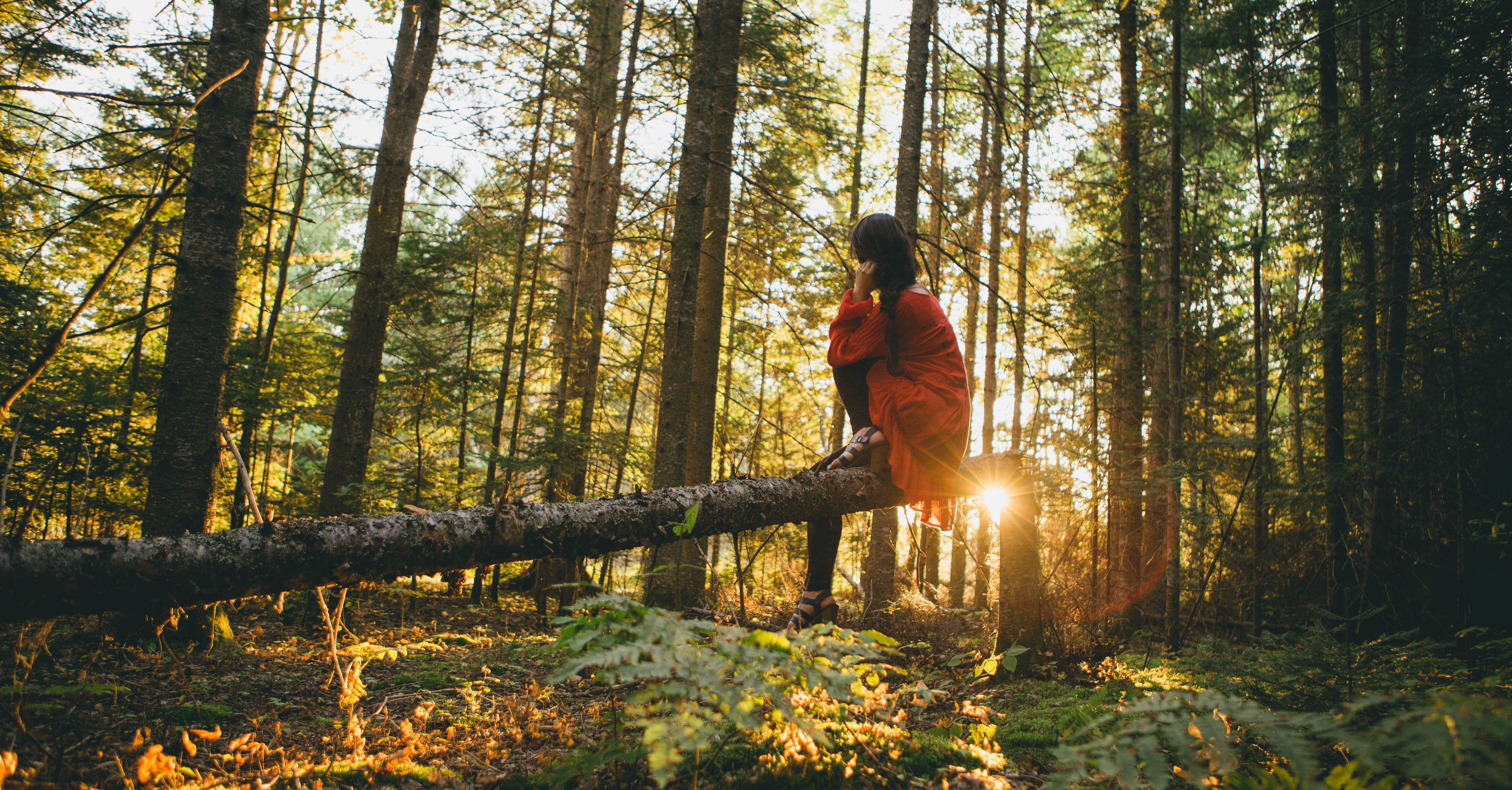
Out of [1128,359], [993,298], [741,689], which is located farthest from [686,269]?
[993,298]

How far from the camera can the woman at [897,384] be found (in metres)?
3.76

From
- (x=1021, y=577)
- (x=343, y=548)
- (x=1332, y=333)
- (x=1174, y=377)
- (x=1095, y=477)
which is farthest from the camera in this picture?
(x=1095, y=477)

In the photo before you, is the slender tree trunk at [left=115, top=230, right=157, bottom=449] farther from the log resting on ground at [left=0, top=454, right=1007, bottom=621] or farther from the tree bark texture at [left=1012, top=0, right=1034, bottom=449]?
the tree bark texture at [left=1012, top=0, right=1034, bottom=449]

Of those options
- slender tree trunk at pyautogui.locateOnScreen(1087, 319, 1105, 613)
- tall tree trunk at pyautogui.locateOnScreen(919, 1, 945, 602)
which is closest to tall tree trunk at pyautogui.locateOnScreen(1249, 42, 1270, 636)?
slender tree trunk at pyautogui.locateOnScreen(1087, 319, 1105, 613)

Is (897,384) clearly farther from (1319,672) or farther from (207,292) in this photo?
(207,292)

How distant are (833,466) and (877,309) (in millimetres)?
1026

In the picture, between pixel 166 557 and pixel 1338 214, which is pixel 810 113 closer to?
pixel 1338 214

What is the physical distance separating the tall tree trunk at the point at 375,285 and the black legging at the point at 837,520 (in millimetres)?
5563

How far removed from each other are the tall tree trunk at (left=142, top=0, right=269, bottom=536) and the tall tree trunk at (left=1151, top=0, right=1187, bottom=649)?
8.75 metres

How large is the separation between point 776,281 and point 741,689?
10.5 m

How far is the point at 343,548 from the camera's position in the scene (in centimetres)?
240

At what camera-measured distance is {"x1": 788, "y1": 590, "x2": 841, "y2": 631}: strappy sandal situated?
3701 millimetres

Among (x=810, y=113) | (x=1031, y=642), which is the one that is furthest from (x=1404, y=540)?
(x=810, y=113)

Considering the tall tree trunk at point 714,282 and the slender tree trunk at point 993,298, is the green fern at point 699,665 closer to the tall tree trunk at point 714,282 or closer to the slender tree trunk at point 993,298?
the tall tree trunk at point 714,282
